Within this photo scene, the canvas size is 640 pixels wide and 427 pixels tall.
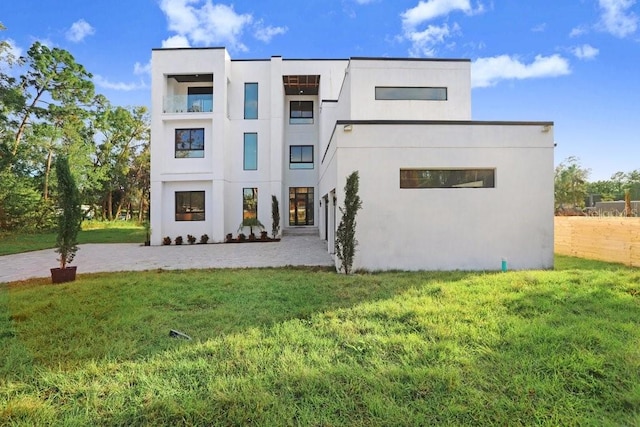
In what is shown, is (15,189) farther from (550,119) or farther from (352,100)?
(550,119)

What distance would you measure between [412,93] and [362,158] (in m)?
5.30

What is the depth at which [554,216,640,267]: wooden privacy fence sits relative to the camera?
8.66m

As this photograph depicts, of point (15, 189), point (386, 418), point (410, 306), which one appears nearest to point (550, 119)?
point (410, 306)

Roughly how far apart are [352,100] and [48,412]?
11.0 metres

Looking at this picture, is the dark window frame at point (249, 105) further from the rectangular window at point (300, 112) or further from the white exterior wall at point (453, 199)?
the white exterior wall at point (453, 199)

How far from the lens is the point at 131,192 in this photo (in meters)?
32.9

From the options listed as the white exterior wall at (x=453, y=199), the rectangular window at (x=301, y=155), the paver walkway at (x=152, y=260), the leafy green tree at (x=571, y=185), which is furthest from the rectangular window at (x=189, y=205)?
the leafy green tree at (x=571, y=185)

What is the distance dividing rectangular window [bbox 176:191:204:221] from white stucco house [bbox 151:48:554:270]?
1.9 inches

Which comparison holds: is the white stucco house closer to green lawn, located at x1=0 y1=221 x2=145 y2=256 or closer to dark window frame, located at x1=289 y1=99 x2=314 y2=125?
dark window frame, located at x1=289 y1=99 x2=314 y2=125

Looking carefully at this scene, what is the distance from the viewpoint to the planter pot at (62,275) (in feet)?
23.1

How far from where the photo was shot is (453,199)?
7992 mm

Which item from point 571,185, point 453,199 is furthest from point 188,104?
point 571,185

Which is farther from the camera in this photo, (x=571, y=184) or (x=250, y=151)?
(x=571, y=184)

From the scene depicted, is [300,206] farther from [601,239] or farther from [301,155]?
[601,239]
